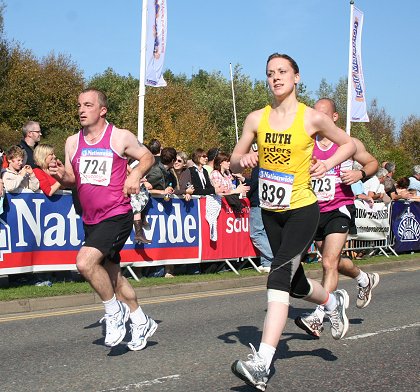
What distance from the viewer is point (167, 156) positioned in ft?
43.1

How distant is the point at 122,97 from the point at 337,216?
65.2 metres

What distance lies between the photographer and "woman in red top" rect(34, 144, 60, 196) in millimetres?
10936

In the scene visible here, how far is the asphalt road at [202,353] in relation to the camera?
17.9ft

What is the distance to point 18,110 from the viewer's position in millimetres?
56594

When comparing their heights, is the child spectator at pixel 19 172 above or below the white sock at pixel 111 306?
above

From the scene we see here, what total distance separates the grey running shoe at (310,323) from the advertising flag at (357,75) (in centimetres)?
1877

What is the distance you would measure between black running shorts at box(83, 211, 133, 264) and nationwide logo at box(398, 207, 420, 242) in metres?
13.1

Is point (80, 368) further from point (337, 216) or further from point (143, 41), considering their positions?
point (143, 41)

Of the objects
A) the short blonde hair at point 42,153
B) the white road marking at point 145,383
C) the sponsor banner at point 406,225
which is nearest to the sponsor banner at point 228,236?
the short blonde hair at point 42,153

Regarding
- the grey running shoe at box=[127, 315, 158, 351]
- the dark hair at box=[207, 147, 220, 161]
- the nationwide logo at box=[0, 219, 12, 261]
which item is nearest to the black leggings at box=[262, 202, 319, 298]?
the grey running shoe at box=[127, 315, 158, 351]

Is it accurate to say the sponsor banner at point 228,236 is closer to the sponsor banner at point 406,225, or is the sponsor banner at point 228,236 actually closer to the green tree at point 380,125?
the sponsor banner at point 406,225

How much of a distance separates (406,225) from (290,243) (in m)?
13.8

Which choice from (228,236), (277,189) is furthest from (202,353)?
(228,236)

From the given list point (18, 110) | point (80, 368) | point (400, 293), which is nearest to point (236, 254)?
point (400, 293)
